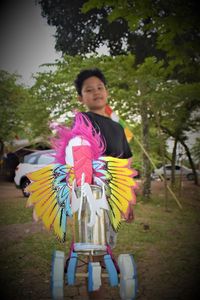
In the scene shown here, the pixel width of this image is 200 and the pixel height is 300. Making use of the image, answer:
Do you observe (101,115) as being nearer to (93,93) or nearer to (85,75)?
(93,93)

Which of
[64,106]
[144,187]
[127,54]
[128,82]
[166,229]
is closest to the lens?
[127,54]

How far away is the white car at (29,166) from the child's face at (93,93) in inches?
12.9

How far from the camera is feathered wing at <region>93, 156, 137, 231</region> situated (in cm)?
125

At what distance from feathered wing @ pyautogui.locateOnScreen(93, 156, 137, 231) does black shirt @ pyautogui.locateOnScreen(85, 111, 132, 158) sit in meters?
0.12

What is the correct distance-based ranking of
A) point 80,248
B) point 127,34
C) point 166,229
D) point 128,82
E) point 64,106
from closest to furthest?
point 80,248, point 127,34, point 64,106, point 128,82, point 166,229

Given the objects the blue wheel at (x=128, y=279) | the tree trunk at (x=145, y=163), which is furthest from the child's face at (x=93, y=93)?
the tree trunk at (x=145, y=163)

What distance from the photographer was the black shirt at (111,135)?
1.38m

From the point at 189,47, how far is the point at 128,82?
36.7 inches

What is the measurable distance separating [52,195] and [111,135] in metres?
0.43

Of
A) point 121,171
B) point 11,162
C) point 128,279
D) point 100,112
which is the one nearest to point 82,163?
point 121,171

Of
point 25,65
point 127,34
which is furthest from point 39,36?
point 127,34

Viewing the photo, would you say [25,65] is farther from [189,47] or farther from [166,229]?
[166,229]

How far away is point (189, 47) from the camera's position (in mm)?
1647

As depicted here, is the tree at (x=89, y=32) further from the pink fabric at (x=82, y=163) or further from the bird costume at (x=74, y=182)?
the pink fabric at (x=82, y=163)
